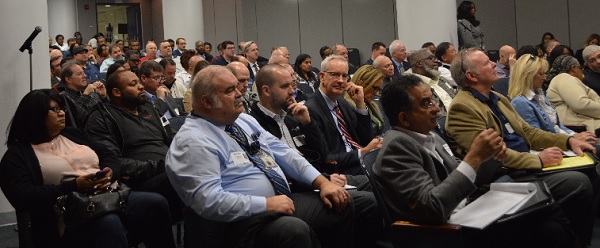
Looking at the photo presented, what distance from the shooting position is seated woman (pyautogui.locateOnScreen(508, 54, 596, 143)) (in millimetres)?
4621

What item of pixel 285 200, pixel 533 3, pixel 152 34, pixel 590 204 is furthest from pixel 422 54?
pixel 152 34

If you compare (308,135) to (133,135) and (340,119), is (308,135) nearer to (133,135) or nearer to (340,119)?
(340,119)

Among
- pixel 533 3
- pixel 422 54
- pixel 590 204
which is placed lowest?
pixel 590 204

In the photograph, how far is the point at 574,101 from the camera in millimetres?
5691

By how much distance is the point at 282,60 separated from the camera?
795cm

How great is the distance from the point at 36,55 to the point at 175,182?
3072 millimetres

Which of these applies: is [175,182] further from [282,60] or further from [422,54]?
[282,60]

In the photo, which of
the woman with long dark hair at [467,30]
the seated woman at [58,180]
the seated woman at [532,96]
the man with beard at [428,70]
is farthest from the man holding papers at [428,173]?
the woman with long dark hair at [467,30]

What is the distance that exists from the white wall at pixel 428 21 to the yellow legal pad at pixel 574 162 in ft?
19.4

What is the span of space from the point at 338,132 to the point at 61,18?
1670 cm

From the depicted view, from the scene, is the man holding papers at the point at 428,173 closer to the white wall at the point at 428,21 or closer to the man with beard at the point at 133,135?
the man with beard at the point at 133,135

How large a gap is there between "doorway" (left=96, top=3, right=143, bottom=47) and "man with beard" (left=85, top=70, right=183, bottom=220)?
1709cm

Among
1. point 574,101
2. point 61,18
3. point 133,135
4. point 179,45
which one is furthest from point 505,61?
point 61,18

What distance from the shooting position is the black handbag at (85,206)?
3127 mm
